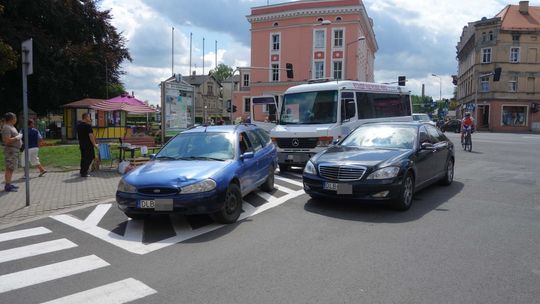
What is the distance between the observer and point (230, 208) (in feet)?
24.0

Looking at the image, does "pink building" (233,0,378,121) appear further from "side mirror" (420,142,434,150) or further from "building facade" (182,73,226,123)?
"side mirror" (420,142,434,150)

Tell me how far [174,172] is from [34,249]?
2.18 m

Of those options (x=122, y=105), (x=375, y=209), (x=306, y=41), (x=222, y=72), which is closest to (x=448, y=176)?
(x=375, y=209)

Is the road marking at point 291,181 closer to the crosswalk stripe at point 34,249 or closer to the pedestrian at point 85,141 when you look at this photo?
the pedestrian at point 85,141

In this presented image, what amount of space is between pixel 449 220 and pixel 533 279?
2.61m

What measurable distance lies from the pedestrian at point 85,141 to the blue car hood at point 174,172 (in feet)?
18.5

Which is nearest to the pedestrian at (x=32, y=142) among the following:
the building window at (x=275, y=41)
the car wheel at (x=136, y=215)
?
the car wheel at (x=136, y=215)

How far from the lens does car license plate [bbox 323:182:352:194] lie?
25.4ft

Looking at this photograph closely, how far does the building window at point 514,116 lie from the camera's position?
6209 cm

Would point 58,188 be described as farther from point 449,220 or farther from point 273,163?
point 449,220

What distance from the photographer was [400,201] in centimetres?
779

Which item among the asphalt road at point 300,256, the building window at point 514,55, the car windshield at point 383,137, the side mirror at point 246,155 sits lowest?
the asphalt road at point 300,256

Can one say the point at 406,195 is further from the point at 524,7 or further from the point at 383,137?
the point at 524,7

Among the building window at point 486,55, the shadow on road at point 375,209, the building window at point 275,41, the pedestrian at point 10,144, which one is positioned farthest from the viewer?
the building window at point 486,55
